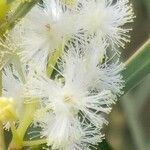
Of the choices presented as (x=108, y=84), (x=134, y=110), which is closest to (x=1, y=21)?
(x=108, y=84)

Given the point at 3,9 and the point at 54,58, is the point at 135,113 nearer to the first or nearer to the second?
the point at 54,58

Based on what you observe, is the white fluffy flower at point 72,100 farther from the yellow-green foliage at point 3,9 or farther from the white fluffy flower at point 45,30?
the yellow-green foliage at point 3,9

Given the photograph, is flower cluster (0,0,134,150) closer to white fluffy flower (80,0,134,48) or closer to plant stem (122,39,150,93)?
white fluffy flower (80,0,134,48)

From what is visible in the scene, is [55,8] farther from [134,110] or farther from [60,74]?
[134,110]

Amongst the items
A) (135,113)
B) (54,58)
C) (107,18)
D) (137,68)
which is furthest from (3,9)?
(135,113)

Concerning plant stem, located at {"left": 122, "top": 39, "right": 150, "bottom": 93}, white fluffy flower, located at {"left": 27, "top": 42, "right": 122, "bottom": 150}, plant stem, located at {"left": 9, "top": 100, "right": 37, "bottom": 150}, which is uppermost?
plant stem, located at {"left": 122, "top": 39, "right": 150, "bottom": 93}

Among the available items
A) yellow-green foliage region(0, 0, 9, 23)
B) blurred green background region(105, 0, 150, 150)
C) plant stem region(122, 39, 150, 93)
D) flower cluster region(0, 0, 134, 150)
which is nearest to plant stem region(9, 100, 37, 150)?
flower cluster region(0, 0, 134, 150)

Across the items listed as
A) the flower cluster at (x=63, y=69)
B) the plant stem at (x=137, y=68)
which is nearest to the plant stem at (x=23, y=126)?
the flower cluster at (x=63, y=69)
